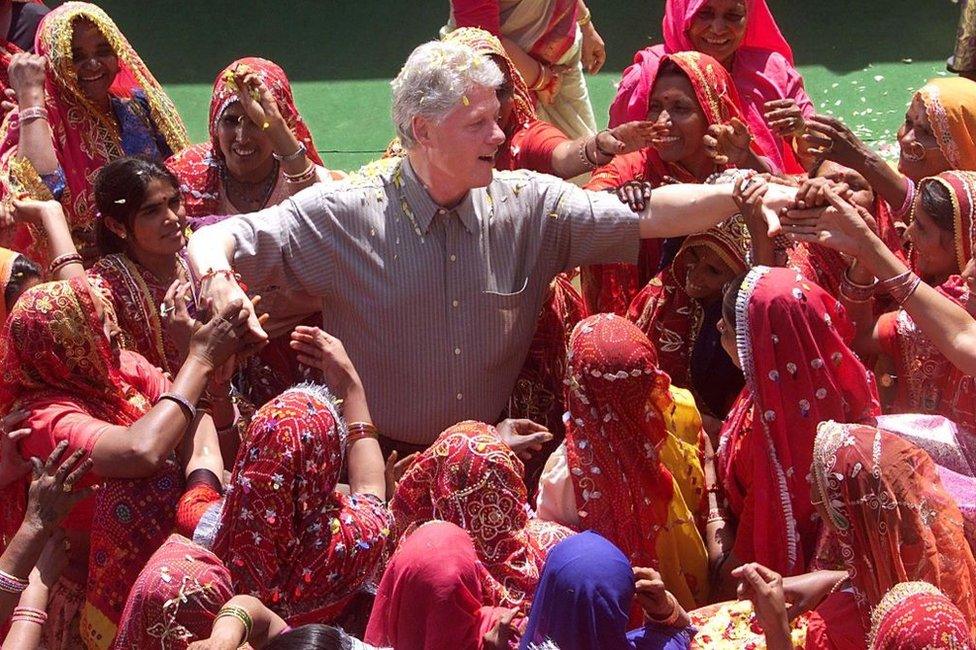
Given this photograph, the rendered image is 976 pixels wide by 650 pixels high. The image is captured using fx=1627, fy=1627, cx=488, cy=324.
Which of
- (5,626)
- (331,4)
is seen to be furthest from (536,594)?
(331,4)

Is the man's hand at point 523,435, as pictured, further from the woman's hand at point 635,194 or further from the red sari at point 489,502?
the woman's hand at point 635,194

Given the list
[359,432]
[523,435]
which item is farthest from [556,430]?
[359,432]

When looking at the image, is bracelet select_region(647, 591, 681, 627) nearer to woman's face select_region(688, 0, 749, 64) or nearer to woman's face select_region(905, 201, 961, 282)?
woman's face select_region(905, 201, 961, 282)

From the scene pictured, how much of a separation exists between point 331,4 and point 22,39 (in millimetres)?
2957

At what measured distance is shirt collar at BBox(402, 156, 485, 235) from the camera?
14.3ft

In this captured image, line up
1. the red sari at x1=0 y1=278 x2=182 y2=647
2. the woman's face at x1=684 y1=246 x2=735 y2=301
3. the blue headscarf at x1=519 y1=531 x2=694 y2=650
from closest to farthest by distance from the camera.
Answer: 1. the blue headscarf at x1=519 y1=531 x2=694 y2=650
2. the red sari at x1=0 y1=278 x2=182 y2=647
3. the woman's face at x1=684 y1=246 x2=735 y2=301

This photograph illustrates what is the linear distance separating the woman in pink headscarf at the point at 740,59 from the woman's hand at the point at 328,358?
1.94 metres

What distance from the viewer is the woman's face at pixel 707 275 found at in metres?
4.55

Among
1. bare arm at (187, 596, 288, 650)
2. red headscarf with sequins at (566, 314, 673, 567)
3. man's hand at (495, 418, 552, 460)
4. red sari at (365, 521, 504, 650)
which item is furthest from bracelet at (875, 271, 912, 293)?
bare arm at (187, 596, 288, 650)

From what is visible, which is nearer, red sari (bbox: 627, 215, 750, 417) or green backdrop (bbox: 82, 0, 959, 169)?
red sari (bbox: 627, 215, 750, 417)

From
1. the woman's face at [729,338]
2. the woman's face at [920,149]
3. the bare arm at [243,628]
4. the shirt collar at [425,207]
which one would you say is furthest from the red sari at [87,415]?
the woman's face at [920,149]

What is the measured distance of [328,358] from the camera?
3.92 m

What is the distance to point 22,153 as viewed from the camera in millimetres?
5398

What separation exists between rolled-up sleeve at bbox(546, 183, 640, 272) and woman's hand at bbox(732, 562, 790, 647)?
4.24 feet
